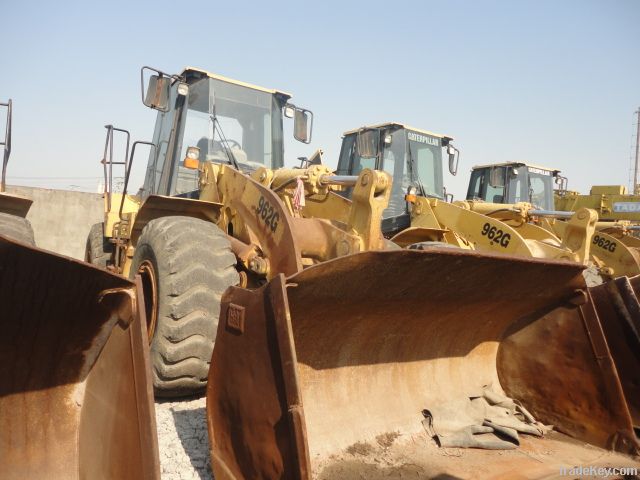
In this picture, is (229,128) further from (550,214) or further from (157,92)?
(550,214)

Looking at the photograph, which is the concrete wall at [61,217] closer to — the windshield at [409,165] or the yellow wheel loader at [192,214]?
the yellow wheel loader at [192,214]

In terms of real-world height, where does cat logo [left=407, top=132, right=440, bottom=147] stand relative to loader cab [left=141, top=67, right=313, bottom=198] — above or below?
above

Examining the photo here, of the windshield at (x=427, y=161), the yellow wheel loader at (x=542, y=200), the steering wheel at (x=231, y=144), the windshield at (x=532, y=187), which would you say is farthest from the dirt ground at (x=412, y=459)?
the windshield at (x=532, y=187)

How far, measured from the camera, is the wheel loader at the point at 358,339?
2.44 meters

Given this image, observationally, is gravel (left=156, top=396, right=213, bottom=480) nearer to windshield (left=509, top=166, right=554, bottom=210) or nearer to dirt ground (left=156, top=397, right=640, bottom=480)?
dirt ground (left=156, top=397, right=640, bottom=480)

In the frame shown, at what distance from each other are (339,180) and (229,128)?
193 centimetres

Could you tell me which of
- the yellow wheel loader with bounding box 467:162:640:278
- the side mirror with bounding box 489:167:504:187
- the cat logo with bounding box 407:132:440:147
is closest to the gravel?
the cat logo with bounding box 407:132:440:147

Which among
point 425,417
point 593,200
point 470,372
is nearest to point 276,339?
point 425,417

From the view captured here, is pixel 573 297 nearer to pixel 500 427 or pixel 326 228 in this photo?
pixel 500 427

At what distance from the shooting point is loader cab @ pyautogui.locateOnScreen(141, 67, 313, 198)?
5.32 meters

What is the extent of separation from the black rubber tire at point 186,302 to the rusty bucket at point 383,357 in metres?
0.75

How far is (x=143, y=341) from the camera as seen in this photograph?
201 cm

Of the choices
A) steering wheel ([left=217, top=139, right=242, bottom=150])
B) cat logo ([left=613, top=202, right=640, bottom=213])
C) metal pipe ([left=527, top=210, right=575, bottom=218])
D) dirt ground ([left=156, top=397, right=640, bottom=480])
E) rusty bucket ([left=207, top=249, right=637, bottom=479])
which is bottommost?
dirt ground ([left=156, top=397, right=640, bottom=480])

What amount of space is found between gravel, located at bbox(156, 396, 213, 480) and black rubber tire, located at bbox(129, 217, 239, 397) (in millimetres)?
138
